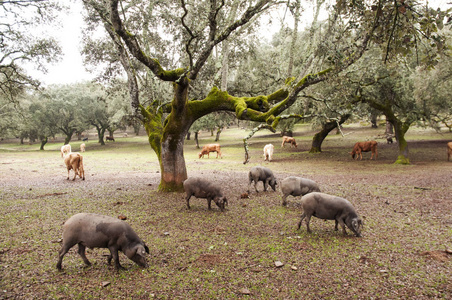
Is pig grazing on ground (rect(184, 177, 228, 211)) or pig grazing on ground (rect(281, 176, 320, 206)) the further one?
pig grazing on ground (rect(281, 176, 320, 206))

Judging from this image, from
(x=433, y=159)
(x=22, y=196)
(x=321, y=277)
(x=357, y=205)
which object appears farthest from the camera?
(x=433, y=159)

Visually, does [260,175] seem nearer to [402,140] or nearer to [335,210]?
[335,210]

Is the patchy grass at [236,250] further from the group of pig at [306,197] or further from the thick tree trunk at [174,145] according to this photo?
the thick tree trunk at [174,145]

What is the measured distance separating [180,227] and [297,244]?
118 inches

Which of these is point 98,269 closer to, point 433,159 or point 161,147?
point 161,147

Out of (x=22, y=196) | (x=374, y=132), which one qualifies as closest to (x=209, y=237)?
(x=22, y=196)

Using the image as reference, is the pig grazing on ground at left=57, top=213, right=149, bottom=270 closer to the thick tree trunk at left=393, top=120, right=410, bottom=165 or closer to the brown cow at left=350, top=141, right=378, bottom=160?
the thick tree trunk at left=393, top=120, right=410, bottom=165

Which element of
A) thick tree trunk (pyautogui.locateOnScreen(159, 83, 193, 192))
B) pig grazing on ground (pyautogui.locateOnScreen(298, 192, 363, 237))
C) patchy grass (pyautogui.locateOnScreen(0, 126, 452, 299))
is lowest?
patchy grass (pyautogui.locateOnScreen(0, 126, 452, 299))

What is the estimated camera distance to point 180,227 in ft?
24.1

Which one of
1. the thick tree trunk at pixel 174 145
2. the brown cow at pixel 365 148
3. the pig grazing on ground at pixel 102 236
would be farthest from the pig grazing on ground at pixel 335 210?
the brown cow at pixel 365 148

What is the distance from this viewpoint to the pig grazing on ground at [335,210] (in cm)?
643

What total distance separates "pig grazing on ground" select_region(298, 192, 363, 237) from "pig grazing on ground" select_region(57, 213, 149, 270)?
3.94 m

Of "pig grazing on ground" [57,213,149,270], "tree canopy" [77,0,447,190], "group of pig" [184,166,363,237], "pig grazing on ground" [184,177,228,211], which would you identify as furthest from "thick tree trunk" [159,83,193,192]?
"pig grazing on ground" [57,213,149,270]

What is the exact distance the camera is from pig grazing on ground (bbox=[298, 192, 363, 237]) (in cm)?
643
